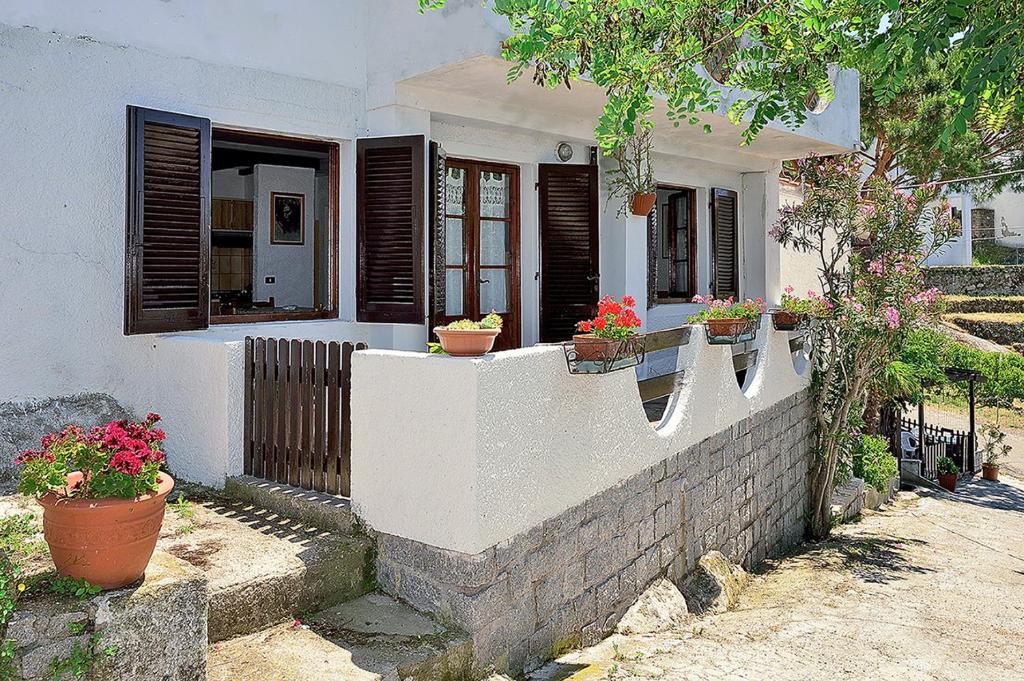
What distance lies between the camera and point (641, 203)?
931cm

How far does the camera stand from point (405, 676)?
3.51 m

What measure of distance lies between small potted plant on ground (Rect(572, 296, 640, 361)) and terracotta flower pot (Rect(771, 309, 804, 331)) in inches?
180

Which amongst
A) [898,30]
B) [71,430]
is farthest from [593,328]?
[71,430]

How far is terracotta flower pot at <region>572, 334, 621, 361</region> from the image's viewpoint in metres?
4.55

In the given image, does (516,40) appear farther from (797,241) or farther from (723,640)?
(797,241)

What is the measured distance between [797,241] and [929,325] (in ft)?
6.57

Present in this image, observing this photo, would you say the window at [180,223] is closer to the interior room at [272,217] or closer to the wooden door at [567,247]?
the interior room at [272,217]

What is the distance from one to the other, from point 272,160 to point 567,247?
4540 mm

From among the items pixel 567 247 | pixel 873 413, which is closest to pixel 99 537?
pixel 567 247

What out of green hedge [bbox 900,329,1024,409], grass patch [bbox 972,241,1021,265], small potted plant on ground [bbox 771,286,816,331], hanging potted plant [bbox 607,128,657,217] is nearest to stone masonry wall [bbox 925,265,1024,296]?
grass patch [bbox 972,241,1021,265]

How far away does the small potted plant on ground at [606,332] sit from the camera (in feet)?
15.0

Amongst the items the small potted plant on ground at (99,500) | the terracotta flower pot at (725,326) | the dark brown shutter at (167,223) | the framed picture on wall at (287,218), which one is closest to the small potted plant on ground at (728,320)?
the terracotta flower pot at (725,326)

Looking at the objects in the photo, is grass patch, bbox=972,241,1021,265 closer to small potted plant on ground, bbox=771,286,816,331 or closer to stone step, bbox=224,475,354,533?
small potted plant on ground, bbox=771,286,816,331

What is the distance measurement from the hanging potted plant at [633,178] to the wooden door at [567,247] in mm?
406
